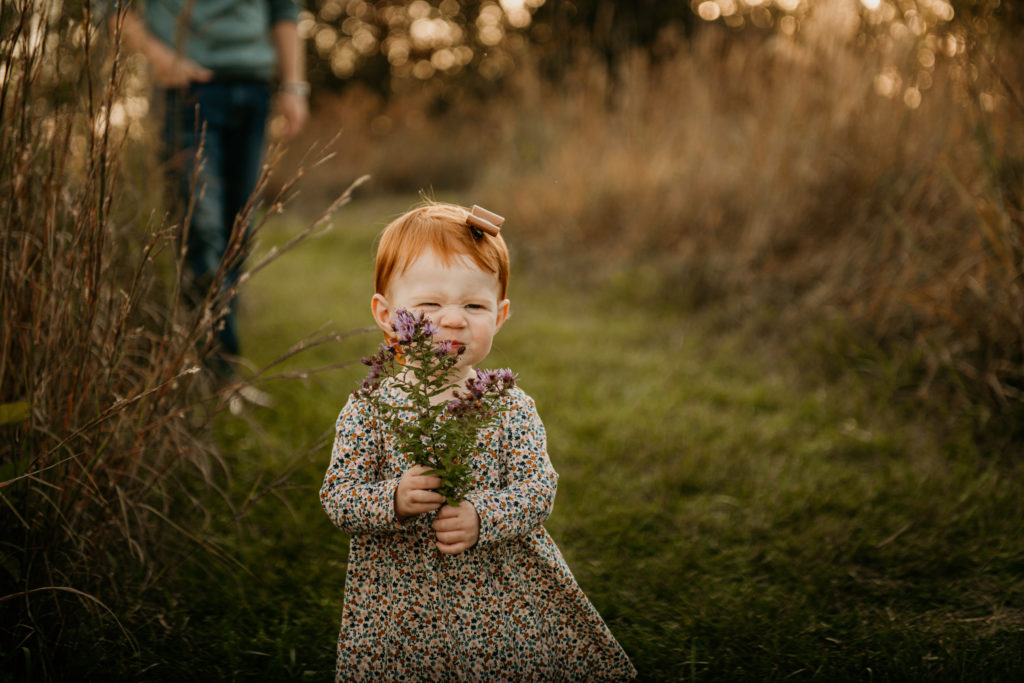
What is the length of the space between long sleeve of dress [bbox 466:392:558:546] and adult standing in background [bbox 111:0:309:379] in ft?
4.81

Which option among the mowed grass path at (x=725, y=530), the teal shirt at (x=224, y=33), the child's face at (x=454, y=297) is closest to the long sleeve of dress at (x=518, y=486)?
the child's face at (x=454, y=297)

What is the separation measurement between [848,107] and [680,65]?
4.87 feet

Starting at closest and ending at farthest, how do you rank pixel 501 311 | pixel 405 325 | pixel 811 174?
pixel 405 325 < pixel 501 311 < pixel 811 174

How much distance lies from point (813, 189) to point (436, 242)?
322 centimetres

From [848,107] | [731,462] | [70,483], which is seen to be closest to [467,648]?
[70,483]

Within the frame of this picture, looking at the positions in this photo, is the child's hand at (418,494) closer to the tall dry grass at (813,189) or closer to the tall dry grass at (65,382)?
the tall dry grass at (65,382)

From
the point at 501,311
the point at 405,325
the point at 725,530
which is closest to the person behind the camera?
the point at 405,325

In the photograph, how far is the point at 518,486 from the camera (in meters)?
1.28

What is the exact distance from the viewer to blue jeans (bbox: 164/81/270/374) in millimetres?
2596

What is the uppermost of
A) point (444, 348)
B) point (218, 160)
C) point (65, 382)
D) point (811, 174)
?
point (811, 174)

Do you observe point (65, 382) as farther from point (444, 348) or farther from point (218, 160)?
point (218, 160)

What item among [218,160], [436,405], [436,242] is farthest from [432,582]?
[218,160]

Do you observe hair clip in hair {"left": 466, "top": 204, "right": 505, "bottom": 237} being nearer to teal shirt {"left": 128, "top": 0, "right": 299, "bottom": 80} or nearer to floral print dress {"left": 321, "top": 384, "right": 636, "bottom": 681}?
floral print dress {"left": 321, "top": 384, "right": 636, "bottom": 681}

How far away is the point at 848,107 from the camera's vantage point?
3824 millimetres
